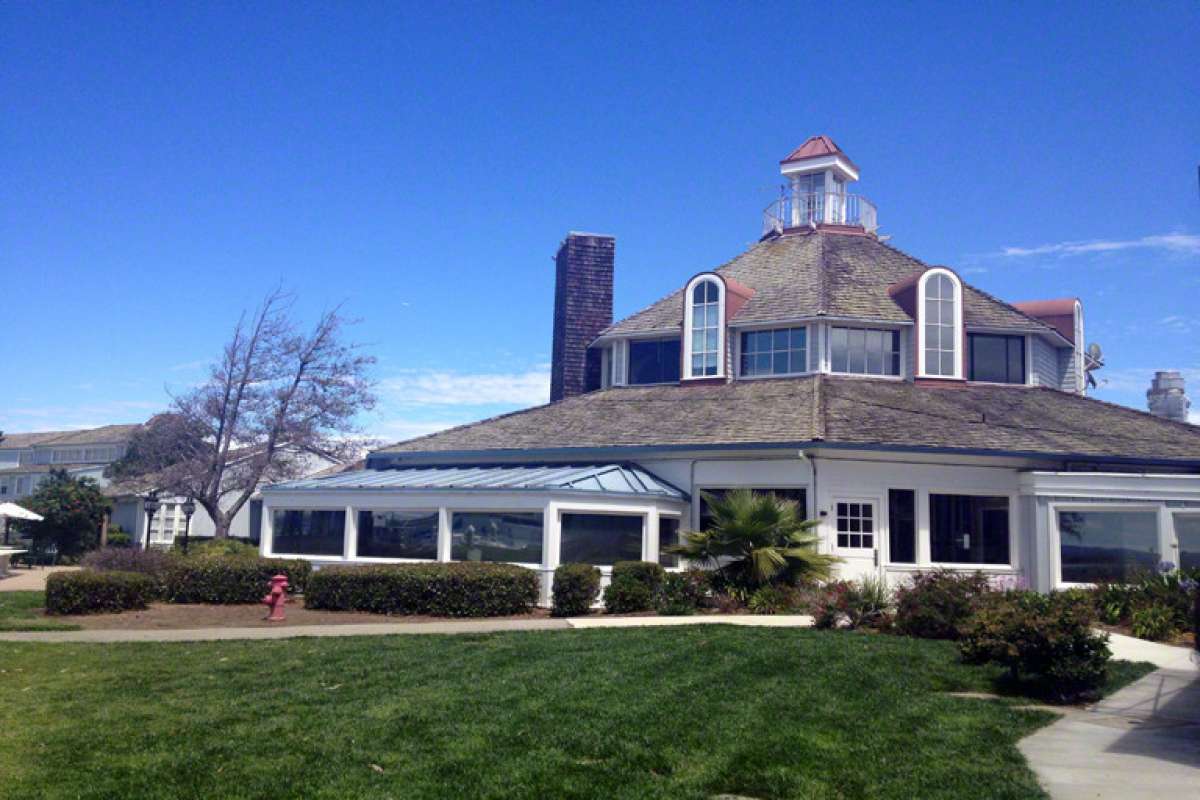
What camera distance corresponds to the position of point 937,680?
11.5m

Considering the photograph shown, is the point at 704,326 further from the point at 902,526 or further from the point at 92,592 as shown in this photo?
the point at 92,592

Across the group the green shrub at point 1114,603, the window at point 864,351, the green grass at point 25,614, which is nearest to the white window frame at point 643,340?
the window at point 864,351

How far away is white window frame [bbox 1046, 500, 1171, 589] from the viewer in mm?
20172

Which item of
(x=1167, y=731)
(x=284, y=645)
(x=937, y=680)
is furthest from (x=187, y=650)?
(x=1167, y=731)

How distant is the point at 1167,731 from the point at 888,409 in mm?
14809

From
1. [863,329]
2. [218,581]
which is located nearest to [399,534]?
[218,581]

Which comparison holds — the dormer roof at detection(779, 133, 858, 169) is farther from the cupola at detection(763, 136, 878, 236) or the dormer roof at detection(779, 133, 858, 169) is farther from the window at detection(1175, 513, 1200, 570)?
the window at detection(1175, 513, 1200, 570)

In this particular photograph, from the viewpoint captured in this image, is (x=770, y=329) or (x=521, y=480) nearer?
(x=521, y=480)

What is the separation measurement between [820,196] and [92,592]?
23.9 meters

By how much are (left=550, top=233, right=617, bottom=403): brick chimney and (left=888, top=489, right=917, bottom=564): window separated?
11630 mm

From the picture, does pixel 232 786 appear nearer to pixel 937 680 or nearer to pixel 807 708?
pixel 807 708

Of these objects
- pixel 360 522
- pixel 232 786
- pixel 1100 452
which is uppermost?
pixel 1100 452

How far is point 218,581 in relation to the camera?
21062 mm

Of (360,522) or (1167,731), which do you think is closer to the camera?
(1167,731)
